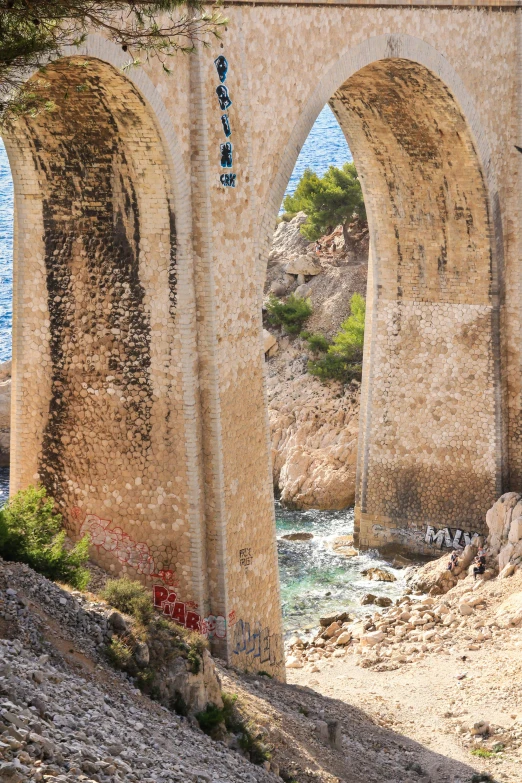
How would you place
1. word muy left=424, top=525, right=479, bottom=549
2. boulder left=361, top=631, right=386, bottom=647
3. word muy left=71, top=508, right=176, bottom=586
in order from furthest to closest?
1. word muy left=424, top=525, right=479, bottom=549
2. boulder left=361, top=631, right=386, bottom=647
3. word muy left=71, top=508, right=176, bottom=586

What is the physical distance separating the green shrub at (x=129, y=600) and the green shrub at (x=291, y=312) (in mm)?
15908

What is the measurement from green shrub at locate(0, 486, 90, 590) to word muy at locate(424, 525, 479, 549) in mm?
8418

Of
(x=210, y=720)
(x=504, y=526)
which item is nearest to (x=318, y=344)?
(x=504, y=526)

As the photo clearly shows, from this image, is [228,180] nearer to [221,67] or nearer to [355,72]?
[221,67]

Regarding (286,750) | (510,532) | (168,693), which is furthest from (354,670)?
(168,693)

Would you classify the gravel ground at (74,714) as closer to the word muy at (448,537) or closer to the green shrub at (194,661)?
the green shrub at (194,661)

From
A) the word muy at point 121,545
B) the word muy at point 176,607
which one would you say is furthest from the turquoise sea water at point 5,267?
the word muy at point 176,607

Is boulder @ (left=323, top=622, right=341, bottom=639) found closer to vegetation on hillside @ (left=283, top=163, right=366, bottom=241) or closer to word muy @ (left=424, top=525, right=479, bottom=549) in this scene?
word muy @ (left=424, top=525, right=479, bottom=549)

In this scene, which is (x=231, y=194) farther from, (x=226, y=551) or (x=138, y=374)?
(x=226, y=551)

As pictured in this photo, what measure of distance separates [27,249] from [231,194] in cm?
208

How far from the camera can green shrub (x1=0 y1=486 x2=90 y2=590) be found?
10.3 meters

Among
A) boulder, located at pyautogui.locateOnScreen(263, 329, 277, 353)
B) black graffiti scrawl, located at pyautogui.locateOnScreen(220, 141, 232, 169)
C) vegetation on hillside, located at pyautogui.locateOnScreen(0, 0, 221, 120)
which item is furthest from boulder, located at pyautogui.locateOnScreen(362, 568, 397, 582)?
vegetation on hillside, located at pyautogui.locateOnScreen(0, 0, 221, 120)

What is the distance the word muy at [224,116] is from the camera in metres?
11.8

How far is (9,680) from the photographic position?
7.41 meters
